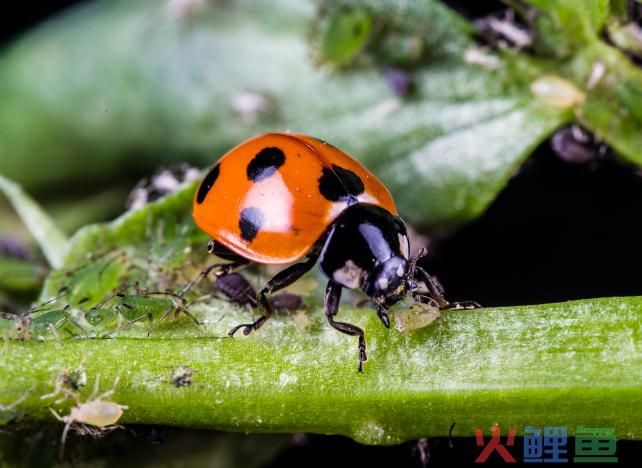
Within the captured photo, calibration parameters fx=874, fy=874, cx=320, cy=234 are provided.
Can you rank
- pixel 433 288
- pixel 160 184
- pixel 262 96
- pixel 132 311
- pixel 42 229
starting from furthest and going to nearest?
1. pixel 262 96
2. pixel 160 184
3. pixel 42 229
4. pixel 433 288
5. pixel 132 311

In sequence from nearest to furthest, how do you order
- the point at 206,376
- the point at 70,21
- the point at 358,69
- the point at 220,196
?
the point at 206,376 < the point at 220,196 < the point at 358,69 < the point at 70,21

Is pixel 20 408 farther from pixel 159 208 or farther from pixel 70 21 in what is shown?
pixel 70 21

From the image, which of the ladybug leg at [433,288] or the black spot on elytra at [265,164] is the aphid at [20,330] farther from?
the ladybug leg at [433,288]

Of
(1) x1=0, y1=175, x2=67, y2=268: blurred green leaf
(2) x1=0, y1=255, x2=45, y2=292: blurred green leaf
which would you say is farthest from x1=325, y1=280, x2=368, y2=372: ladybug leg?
(2) x1=0, y1=255, x2=45, y2=292: blurred green leaf

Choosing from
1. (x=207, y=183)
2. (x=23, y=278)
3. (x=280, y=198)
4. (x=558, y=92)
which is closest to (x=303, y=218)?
(x=280, y=198)

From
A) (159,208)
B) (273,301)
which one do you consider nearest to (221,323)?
(273,301)

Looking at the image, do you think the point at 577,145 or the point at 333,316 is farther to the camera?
the point at 577,145

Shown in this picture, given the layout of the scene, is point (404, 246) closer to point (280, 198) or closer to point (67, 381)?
point (280, 198)
